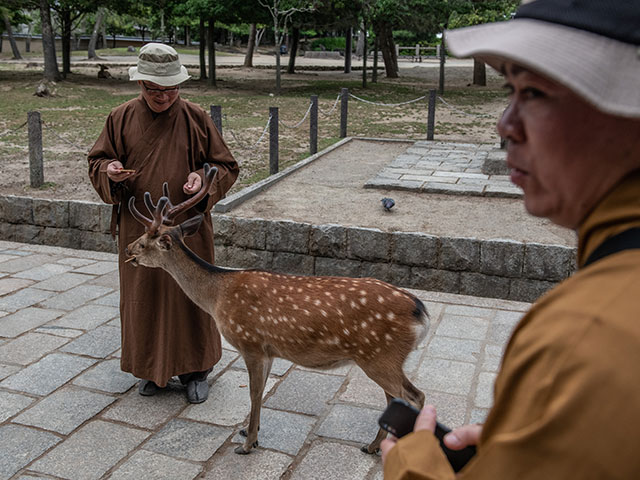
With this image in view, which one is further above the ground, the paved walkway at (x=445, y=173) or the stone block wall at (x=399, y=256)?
the paved walkway at (x=445, y=173)

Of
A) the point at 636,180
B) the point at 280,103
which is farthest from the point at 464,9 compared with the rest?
the point at 636,180

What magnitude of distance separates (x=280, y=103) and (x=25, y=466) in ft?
55.0

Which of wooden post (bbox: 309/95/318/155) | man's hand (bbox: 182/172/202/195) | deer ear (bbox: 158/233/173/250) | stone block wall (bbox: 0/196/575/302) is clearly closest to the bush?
wooden post (bbox: 309/95/318/155)

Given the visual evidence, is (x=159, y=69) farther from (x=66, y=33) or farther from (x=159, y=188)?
(x=66, y=33)

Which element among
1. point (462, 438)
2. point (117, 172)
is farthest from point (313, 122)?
point (462, 438)

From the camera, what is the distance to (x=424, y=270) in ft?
21.5

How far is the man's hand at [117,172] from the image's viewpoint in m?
4.02

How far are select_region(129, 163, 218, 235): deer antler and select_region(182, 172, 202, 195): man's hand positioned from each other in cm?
3

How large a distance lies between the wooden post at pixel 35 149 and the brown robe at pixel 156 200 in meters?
4.79

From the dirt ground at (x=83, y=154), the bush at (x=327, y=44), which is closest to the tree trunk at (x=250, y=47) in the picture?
the dirt ground at (x=83, y=154)

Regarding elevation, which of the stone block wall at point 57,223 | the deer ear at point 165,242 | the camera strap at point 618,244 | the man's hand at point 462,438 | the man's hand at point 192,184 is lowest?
the stone block wall at point 57,223

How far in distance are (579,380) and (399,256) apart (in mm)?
5788

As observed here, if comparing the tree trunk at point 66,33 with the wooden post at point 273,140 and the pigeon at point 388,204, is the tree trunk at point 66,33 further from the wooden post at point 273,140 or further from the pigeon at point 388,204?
the pigeon at point 388,204

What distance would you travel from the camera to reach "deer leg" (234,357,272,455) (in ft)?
12.3
